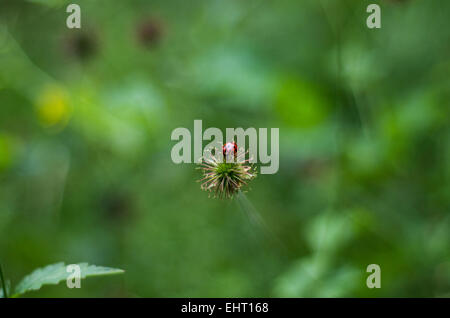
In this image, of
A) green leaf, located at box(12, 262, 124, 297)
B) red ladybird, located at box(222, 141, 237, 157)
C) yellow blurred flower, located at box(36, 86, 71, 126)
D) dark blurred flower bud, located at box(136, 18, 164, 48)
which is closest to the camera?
green leaf, located at box(12, 262, 124, 297)

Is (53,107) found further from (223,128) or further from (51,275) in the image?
(51,275)

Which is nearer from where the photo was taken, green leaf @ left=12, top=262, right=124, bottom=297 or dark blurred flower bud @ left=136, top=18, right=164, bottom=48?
green leaf @ left=12, top=262, right=124, bottom=297

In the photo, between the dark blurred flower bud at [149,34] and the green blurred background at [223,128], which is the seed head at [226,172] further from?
the dark blurred flower bud at [149,34]

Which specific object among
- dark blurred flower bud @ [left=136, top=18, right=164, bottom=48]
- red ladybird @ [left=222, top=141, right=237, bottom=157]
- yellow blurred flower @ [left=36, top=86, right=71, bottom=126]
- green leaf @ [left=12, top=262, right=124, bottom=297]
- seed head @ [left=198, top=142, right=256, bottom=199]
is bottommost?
green leaf @ [left=12, top=262, right=124, bottom=297]

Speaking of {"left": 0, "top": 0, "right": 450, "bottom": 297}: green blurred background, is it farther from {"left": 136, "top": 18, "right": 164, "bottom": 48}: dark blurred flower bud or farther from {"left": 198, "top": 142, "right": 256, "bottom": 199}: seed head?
{"left": 198, "top": 142, "right": 256, "bottom": 199}: seed head

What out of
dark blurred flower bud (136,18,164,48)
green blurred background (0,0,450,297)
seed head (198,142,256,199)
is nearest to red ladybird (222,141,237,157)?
seed head (198,142,256,199)

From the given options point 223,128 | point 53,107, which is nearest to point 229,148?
point 53,107

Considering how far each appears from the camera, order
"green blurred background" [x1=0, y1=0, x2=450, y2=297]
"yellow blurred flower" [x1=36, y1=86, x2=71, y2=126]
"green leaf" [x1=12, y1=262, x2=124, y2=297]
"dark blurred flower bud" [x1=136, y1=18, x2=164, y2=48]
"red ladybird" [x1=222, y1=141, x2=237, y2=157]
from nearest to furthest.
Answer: "green leaf" [x1=12, y1=262, x2=124, y2=297]
"red ladybird" [x1=222, y1=141, x2=237, y2=157]
"green blurred background" [x1=0, y1=0, x2=450, y2=297]
"yellow blurred flower" [x1=36, y1=86, x2=71, y2=126]
"dark blurred flower bud" [x1=136, y1=18, x2=164, y2=48]
